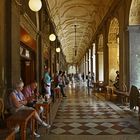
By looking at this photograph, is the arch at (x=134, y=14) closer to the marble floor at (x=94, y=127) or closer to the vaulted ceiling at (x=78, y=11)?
the vaulted ceiling at (x=78, y=11)

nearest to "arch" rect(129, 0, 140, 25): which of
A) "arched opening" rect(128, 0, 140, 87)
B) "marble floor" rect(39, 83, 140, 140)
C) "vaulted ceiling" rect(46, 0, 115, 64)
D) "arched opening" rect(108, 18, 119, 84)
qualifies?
"arched opening" rect(128, 0, 140, 87)

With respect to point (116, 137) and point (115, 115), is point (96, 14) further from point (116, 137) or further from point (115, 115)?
point (116, 137)

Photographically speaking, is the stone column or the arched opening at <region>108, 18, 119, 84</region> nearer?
the stone column

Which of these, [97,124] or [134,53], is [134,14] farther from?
[97,124]

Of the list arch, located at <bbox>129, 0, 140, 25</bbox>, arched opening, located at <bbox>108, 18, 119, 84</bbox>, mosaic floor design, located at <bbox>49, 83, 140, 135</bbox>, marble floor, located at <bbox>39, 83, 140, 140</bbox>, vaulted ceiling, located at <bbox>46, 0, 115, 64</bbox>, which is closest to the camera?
marble floor, located at <bbox>39, 83, 140, 140</bbox>

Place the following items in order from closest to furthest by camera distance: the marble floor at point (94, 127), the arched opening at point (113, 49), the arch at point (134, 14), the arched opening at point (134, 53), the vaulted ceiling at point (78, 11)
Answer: the marble floor at point (94, 127) < the arch at point (134, 14) < the arched opening at point (134, 53) < the arched opening at point (113, 49) < the vaulted ceiling at point (78, 11)

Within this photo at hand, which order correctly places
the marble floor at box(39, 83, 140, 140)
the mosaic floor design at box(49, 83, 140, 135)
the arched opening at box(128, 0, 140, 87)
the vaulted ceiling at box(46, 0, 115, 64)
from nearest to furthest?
the marble floor at box(39, 83, 140, 140) → the mosaic floor design at box(49, 83, 140, 135) → the arched opening at box(128, 0, 140, 87) → the vaulted ceiling at box(46, 0, 115, 64)

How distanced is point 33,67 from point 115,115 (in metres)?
3.86

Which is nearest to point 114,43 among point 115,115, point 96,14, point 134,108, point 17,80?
point 96,14

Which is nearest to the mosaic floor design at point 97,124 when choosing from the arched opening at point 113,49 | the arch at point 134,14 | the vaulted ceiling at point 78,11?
the arch at point 134,14

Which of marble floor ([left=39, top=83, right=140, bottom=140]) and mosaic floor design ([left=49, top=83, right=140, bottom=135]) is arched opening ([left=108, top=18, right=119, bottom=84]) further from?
marble floor ([left=39, top=83, right=140, bottom=140])

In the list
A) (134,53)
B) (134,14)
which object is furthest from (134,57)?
(134,14)

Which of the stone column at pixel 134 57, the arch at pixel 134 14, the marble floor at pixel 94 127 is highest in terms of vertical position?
the arch at pixel 134 14

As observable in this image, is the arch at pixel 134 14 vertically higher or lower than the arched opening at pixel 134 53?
higher
